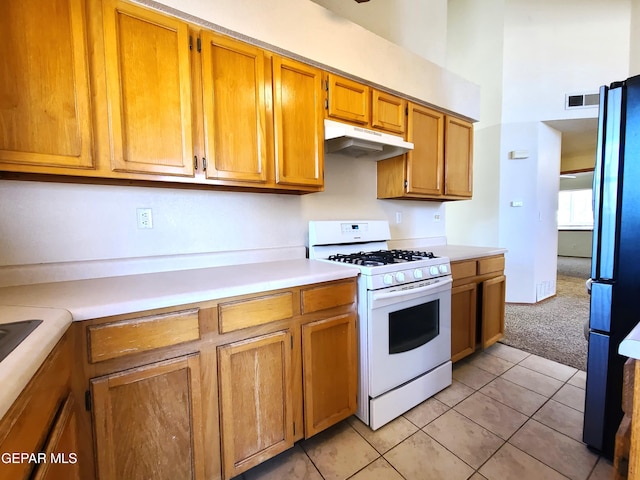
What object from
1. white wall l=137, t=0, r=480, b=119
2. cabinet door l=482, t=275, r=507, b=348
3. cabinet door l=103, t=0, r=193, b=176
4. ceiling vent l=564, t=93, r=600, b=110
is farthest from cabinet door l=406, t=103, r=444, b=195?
ceiling vent l=564, t=93, r=600, b=110

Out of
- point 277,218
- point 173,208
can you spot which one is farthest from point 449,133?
point 173,208

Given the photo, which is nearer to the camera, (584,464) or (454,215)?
(584,464)

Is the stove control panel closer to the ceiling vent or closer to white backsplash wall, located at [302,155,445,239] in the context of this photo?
white backsplash wall, located at [302,155,445,239]

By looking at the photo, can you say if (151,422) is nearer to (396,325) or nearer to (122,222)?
(122,222)

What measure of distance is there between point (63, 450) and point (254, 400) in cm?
65

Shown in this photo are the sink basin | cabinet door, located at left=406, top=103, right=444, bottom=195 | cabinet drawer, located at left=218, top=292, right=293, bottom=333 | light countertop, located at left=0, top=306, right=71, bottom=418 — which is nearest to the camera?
light countertop, located at left=0, top=306, right=71, bottom=418

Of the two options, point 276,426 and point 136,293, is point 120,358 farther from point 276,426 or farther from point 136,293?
point 276,426

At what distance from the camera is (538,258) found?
3729 mm

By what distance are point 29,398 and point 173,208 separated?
1.12 meters

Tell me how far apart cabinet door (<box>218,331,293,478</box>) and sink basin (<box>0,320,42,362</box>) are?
593 mm

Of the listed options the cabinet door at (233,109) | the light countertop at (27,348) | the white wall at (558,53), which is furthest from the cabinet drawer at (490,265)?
the light countertop at (27,348)

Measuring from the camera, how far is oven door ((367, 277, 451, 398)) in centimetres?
156

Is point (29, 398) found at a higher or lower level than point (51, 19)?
lower

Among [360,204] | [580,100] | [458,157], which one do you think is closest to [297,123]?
[360,204]
